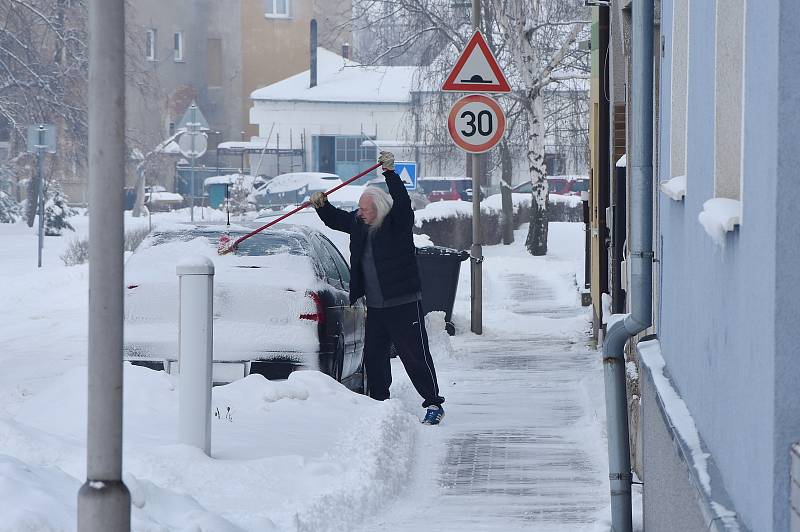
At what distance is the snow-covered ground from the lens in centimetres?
587

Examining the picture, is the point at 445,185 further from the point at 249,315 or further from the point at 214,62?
the point at 249,315

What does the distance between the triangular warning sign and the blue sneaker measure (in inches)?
223

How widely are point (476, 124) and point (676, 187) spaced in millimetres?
9627

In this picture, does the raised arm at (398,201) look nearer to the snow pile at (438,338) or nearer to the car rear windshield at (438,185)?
the snow pile at (438,338)

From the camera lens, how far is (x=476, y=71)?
14.8 metres

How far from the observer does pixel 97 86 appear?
370 centimetres

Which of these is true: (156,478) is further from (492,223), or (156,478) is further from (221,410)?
(492,223)

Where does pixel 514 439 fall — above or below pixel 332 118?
below

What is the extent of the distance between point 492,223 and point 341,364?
1002 inches

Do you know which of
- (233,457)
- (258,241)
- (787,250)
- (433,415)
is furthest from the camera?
(258,241)

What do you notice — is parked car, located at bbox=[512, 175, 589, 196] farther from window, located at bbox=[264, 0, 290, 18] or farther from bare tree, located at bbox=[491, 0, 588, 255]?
bare tree, located at bbox=[491, 0, 588, 255]

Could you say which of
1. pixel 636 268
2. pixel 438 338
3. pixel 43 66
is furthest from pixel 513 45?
pixel 636 268

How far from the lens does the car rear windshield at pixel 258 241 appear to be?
34.6ft

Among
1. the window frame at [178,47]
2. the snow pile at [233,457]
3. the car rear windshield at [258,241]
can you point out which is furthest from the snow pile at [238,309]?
the window frame at [178,47]
